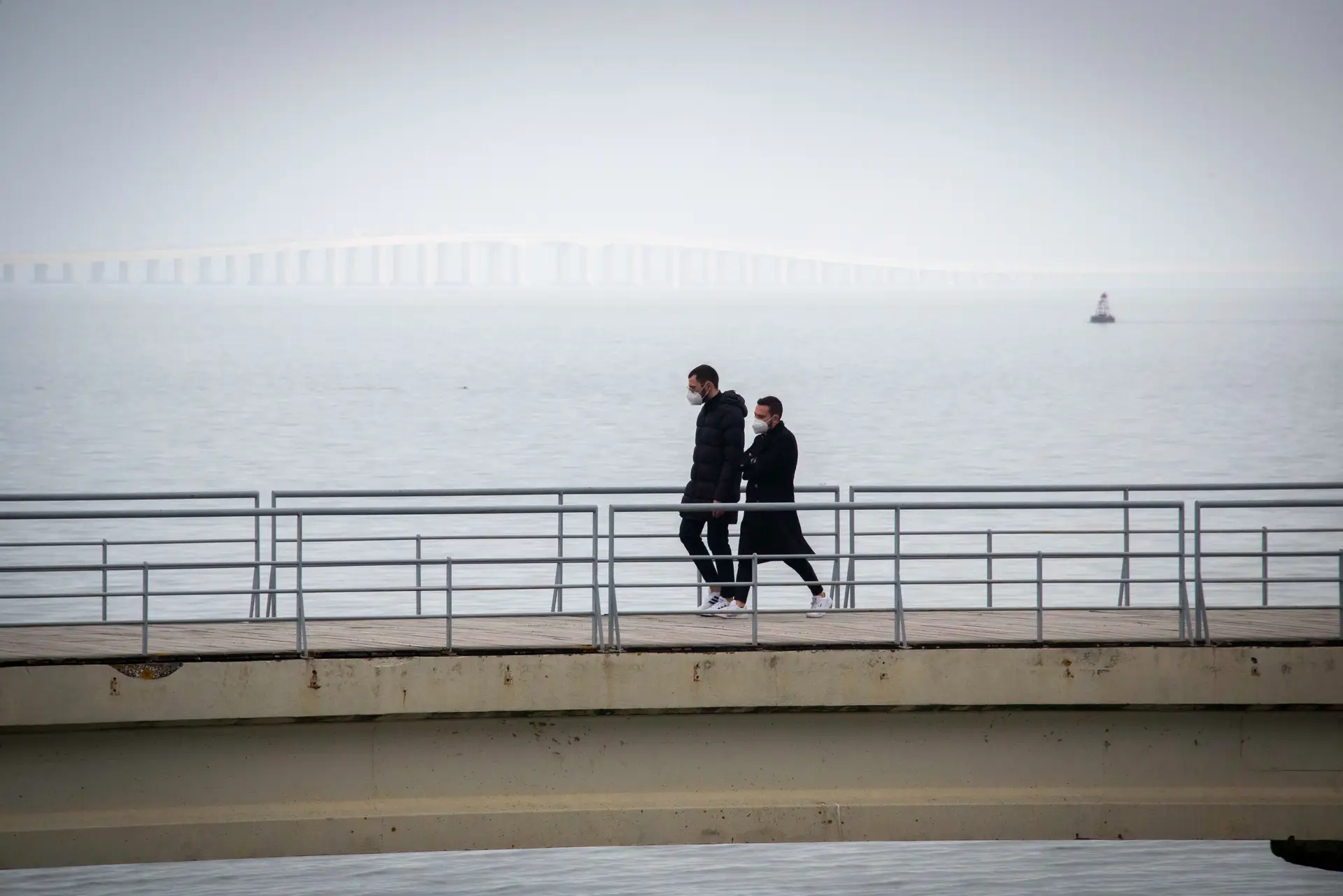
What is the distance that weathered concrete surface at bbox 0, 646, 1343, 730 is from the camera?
1115cm

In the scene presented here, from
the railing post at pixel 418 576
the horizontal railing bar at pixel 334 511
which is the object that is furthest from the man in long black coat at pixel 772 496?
the railing post at pixel 418 576

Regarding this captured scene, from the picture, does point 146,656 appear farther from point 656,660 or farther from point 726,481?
point 726,481

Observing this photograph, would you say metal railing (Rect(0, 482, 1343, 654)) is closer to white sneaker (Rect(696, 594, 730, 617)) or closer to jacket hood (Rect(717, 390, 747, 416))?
white sneaker (Rect(696, 594, 730, 617))

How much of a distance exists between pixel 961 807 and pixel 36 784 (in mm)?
5529

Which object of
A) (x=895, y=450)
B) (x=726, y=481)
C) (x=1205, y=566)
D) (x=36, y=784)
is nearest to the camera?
(x=36, y=784)

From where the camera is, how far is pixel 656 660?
1145 cm

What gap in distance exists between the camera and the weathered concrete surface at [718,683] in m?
11.1

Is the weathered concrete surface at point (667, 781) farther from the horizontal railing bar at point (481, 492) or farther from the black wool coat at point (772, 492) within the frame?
the horizontal railing bar at point (481, 492)

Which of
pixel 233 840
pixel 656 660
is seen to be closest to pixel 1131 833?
pixel 656 660

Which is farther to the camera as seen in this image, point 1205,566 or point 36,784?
point 1205,566

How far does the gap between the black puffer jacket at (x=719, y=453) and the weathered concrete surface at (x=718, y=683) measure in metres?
1.84

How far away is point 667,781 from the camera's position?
11.6 meters

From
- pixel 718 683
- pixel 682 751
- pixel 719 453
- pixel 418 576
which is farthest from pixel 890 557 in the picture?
pixel 418 576

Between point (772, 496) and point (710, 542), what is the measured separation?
0.56m
